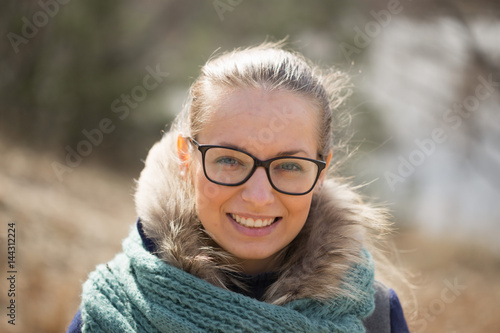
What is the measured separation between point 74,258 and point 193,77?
1951mm

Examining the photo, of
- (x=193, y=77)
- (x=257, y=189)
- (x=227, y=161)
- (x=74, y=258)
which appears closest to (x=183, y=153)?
(x=227, y=161)

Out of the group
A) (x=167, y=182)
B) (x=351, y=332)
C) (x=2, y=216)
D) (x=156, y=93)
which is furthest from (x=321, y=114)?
(x=156, y=93)

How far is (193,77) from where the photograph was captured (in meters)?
4.22

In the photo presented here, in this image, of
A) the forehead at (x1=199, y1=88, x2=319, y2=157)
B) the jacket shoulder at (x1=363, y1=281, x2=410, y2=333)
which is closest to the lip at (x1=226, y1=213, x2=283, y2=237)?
the forehead at (x1=199, y1=88, x2=319, y2=157)

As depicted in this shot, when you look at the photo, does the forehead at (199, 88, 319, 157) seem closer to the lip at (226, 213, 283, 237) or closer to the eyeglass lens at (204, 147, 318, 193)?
the eyeglass lens at (204, 147, 318, 193)

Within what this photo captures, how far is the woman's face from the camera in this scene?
1.48 metres

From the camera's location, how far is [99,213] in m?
5.80

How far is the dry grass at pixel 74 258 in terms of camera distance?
3297 millimetres

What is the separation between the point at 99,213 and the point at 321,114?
473cm

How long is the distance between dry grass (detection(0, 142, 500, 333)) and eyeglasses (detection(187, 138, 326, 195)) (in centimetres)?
136

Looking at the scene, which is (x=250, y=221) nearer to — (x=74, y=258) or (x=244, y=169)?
(x=244, y=169)

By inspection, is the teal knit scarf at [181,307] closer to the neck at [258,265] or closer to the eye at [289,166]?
the neck at [258,265]

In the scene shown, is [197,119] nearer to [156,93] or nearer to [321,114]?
[321,114]

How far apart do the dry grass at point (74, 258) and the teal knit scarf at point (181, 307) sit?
3.60ft
